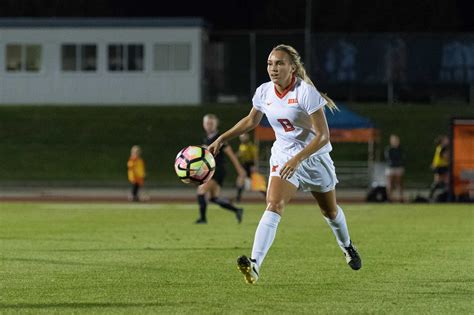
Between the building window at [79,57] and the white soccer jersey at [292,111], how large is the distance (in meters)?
47.1

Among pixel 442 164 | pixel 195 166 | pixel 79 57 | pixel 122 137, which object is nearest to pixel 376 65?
pixel 122 137

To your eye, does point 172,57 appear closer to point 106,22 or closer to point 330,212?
point 106,22

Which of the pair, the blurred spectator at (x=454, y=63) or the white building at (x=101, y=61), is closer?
the blurred spectator at (x=454, y=63)

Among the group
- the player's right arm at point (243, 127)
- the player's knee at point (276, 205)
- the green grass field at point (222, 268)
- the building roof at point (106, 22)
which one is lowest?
the green grass field at point (222, 268)

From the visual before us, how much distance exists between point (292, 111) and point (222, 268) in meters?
2.57

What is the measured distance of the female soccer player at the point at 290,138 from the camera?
11.1 meters

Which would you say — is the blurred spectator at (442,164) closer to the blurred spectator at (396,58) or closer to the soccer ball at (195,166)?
the blurred spectator at (396,58)

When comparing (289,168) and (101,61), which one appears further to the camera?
(101,61)

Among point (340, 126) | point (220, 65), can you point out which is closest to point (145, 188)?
point (340, 126)

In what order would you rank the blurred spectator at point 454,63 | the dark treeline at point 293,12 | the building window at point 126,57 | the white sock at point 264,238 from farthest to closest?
1. the dark treeline at point 293,12
2. the building window at point 126,57
3. the blurred spectator at point 454,63
4. the white sock at point 264,238

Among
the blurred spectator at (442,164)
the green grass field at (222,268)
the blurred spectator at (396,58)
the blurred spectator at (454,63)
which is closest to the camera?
the green grass field at (222,268)

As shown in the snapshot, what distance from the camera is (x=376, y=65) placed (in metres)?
56.1

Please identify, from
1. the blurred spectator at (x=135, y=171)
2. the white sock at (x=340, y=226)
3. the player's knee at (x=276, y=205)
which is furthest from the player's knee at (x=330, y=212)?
the blurred spectator at (x=135, y=171)

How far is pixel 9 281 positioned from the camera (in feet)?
39.2
